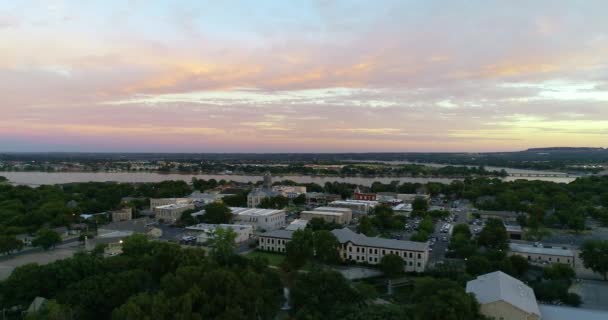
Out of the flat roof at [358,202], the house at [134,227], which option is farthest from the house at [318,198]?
the house at [134,227]

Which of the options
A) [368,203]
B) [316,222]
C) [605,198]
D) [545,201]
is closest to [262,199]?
[368,203]

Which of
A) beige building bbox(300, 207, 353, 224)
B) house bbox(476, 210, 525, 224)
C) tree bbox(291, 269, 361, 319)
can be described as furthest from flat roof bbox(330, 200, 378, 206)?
tree bbox(291, 269, 361, 319)

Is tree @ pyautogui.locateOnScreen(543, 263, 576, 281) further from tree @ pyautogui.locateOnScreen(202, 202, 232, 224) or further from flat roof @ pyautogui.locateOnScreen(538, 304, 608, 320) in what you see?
tree @ pyautogui.locateOnScreen(202, 202, 232, 224)

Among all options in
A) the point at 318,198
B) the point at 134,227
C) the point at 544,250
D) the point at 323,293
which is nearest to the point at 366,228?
the point at 544,250

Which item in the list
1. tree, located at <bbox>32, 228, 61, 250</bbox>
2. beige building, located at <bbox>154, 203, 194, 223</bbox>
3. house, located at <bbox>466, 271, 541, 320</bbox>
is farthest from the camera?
beige building, located at <bbox>154, 203, 194, 223</bbox>

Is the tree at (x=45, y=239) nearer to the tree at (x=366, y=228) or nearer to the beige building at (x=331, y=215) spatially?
the beige building at (x=331, y=215)
